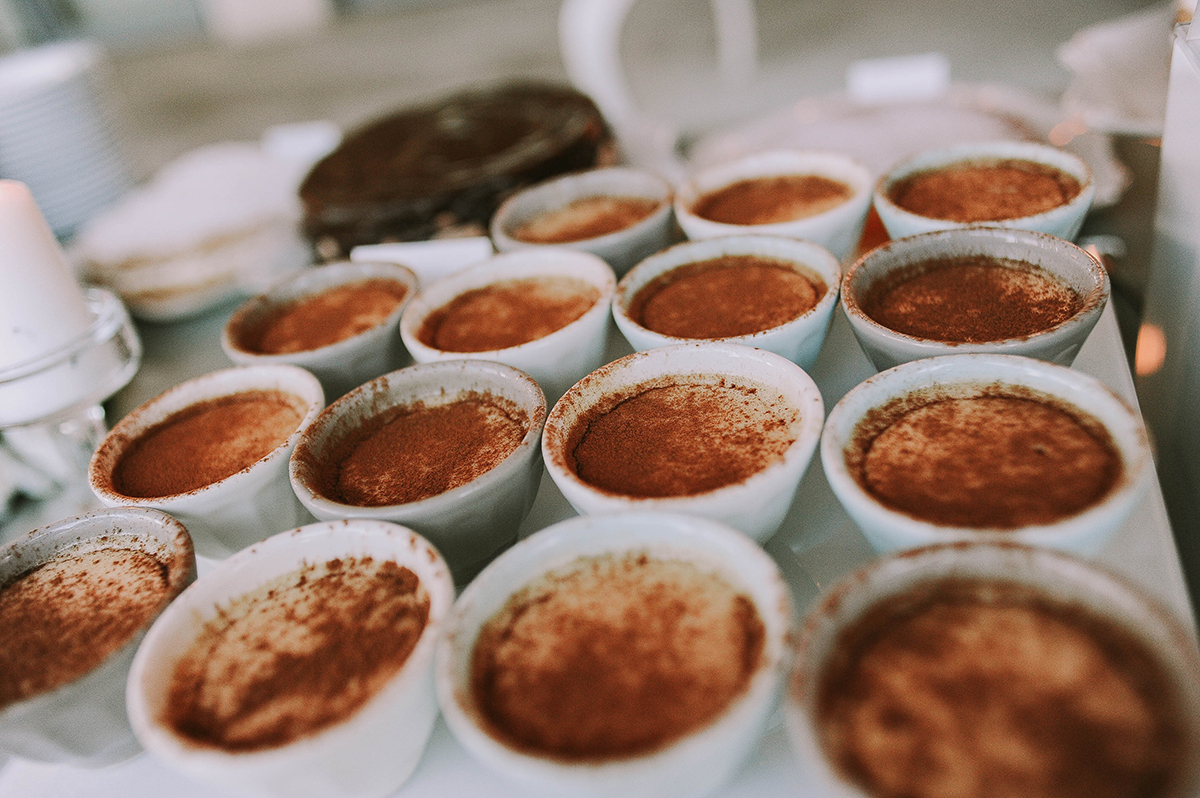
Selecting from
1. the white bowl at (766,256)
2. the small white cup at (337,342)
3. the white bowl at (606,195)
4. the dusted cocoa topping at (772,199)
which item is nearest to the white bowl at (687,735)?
the white bowl at (766,256)

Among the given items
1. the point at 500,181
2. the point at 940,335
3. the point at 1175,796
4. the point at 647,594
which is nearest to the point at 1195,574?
the point at 940,335

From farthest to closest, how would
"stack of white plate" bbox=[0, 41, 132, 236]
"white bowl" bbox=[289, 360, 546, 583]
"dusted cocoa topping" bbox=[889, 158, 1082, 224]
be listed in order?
"stack of white plate" bbox=[0, 41, 132, 236] < "dusted cocoa topping" bbox=[889, 158, 1082, 224] < "white bowl" bbox=[289, 360, 546, 583]

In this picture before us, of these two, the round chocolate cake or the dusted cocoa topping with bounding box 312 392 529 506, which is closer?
the dusted cocoa topping with bounding box 312 392 529 506

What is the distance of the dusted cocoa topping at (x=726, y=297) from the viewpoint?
3.73 feet

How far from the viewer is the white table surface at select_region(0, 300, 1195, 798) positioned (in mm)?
740

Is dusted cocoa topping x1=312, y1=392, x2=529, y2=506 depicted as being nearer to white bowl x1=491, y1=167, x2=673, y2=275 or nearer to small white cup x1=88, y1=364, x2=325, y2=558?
small white cup x1=88, y1=364, x2=325, y2=558

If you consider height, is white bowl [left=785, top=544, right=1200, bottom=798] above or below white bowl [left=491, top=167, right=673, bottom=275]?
below

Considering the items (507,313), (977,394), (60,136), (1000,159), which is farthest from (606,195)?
(60,136)

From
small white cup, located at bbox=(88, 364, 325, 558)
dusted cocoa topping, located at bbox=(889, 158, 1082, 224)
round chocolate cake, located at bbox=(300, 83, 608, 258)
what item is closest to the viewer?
small white cup, located at bbox=(88, 364, 325, 558)

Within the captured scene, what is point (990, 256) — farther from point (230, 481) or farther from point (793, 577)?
point (230, 481)

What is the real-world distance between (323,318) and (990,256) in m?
1.10

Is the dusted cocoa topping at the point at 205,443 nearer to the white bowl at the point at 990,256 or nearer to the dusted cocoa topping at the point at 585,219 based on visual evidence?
the dusted cocoa topping at the point at 585,219

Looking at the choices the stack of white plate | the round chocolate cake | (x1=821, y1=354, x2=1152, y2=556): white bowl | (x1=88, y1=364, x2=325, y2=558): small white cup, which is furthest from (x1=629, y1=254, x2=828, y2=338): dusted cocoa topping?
the stack of white plate

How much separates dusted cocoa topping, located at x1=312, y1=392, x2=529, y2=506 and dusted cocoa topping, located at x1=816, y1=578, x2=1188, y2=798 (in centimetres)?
47
